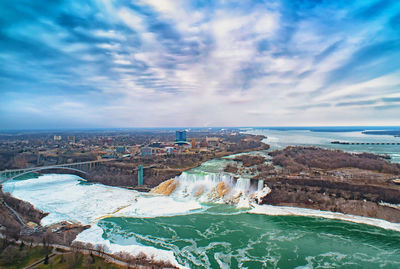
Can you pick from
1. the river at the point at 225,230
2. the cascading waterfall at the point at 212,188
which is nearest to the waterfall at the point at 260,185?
the cascading waterfall at the point at 212,188

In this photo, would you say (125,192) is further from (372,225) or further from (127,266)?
(372,225)

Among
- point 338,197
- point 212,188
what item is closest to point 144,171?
point 212,188

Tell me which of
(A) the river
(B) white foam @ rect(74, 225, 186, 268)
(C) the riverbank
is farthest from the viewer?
(C) the riverbank

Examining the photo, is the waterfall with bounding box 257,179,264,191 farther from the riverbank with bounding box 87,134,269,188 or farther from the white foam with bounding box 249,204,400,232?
the riverbank with bounding box 87,134,269,188

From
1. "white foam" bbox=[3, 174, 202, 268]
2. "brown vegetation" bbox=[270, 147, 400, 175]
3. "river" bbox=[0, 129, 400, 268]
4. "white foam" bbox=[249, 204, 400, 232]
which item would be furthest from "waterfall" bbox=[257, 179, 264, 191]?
"brown vegetation" bbox=[270, 147, 400, 175]

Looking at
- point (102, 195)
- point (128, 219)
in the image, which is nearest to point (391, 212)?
point (128, 219)
